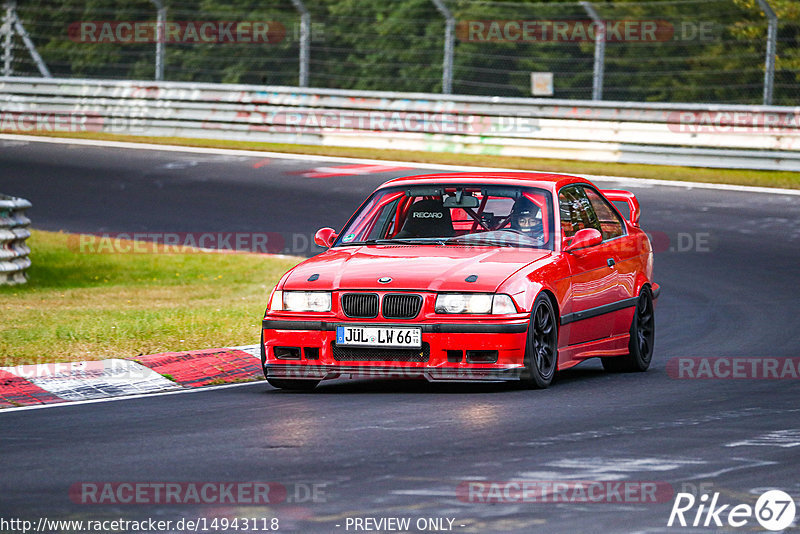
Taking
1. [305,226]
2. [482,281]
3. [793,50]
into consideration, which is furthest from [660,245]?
[482,281]

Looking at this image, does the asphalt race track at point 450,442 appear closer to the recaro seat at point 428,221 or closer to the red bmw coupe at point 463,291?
the red bmw coupe at point 463,291

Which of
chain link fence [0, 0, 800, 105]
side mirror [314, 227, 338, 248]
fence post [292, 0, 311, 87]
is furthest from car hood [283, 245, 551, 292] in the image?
fence post [292, 0, 311, 87]

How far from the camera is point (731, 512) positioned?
224 inches

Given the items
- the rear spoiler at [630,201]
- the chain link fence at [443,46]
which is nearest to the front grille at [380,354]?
the rear spoiler at [630,201]

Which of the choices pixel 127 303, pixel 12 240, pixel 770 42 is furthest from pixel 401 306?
pixel 770 42

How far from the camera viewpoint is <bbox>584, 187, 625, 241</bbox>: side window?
10.7 m

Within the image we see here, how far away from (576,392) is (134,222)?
1142 centimetres

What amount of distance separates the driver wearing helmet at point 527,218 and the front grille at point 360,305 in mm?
1405

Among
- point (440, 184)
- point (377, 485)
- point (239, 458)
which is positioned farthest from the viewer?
point (440, 184)

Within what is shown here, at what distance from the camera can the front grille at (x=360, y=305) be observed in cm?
874

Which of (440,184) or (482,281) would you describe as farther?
(440,184)

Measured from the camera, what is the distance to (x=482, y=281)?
28.6 feet

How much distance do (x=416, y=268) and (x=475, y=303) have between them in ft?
1.52

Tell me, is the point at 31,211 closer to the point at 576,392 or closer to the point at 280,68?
the point at 280,68
